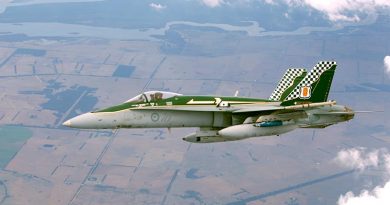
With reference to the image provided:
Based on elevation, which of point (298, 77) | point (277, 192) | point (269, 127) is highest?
point (298, 77)

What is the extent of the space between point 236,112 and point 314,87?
16.1ft

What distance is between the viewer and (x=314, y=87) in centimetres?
3694

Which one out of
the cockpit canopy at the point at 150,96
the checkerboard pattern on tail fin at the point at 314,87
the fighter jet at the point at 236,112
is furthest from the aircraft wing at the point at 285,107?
the cockpit canopy at the point at 150,96

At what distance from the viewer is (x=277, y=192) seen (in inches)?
7825

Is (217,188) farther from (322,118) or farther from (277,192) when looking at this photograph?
(322,118)

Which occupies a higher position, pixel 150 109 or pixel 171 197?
pixel 150 109

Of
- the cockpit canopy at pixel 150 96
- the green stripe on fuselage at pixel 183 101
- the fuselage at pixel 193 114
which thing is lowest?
the fuselage at pixel 193 114

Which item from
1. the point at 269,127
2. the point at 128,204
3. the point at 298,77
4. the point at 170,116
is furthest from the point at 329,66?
the point at 128,204

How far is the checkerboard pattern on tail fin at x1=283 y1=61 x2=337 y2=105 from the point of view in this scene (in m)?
36.9

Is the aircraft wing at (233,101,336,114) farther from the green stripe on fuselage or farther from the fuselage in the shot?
the green stripe on fuselage

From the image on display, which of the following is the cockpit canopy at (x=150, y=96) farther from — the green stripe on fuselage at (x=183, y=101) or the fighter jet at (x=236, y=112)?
the green stripe on fuselage at (x=183, y=101)

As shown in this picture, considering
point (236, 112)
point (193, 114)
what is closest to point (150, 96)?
point (193, 114)

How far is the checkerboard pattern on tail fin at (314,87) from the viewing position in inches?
1453

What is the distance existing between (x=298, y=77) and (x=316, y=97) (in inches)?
72.0
